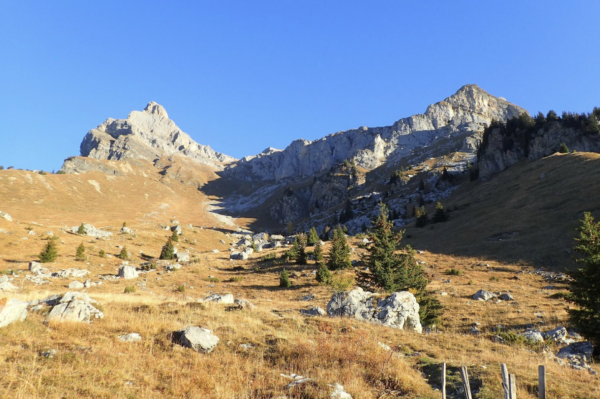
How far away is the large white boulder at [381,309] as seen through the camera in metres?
15.0

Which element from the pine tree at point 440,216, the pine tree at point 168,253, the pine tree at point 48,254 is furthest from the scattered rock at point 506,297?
the pine tree at point 440,216

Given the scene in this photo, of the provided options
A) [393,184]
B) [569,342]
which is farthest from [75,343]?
[393,184]

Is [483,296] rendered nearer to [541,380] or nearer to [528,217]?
[541,380]

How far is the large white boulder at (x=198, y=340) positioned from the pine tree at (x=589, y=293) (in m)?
15.5

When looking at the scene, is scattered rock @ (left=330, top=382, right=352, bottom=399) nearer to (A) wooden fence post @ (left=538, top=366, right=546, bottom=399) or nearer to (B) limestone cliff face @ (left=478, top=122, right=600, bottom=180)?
(A) wooden fence post @ (left=538, top=366, right=546, bottom=399)

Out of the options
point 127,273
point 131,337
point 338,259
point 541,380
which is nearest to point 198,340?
point 131,337

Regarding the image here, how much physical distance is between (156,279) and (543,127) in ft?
416

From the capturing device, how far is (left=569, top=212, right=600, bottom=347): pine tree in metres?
12.3

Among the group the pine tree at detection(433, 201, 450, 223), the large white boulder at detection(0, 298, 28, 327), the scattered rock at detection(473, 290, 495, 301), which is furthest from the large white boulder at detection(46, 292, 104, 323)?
the pine tree at detection(433, 201, 450, 223)

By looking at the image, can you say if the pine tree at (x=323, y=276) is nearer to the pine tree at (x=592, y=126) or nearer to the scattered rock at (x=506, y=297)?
the scattered rock at (x=506, y=297)

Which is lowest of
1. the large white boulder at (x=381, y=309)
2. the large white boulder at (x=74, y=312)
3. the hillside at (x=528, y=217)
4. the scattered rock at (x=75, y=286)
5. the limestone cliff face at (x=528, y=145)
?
the scattered rock at (x=75, y=286)

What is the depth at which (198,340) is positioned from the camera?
9.27 metres

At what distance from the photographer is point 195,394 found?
6359 mm

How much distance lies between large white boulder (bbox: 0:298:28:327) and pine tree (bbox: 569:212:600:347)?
21.8m
